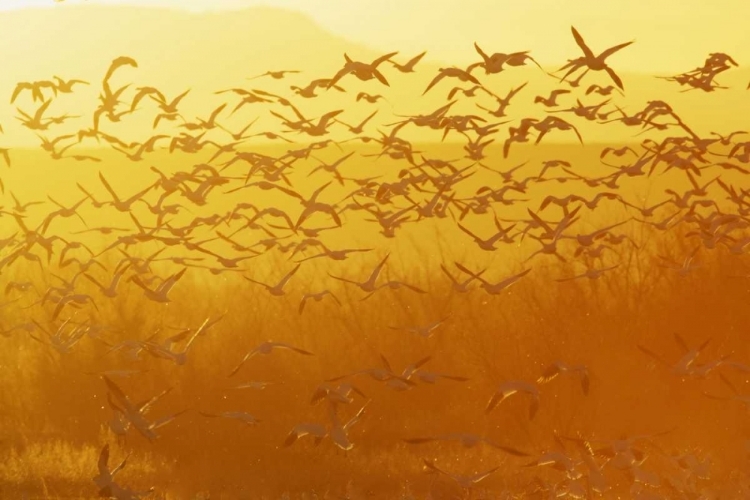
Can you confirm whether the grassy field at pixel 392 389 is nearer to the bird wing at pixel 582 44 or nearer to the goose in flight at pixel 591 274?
the goose in flight at pixel 591 274

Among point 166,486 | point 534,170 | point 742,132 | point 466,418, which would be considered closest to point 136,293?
point 166,486

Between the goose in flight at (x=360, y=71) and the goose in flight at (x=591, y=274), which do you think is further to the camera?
the goose in flight at (x=591, y=274)

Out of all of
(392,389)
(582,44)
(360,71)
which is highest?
(582,44)

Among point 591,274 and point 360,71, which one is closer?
point 360,71

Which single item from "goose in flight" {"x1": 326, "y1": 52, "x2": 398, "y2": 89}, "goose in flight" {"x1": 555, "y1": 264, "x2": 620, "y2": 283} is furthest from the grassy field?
"goose in flight" {"x1": 326, "y1": 52, "x2": 398, "y2": 89}

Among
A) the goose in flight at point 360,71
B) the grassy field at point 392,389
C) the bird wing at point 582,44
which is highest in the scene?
the bird wing at point 582,44

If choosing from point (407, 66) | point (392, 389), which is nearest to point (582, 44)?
point (407, 66)

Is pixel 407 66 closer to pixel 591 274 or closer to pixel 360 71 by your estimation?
pixel 360 71

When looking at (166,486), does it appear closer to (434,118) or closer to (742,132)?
(434,118)

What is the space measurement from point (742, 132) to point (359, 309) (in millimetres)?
3916

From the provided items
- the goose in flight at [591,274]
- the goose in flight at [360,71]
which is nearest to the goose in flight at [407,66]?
→ the goose in flight at [360,71]

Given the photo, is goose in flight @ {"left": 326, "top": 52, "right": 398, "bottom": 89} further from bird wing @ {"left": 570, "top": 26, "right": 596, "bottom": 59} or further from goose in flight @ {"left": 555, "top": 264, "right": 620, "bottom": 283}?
goose in flight @ {"left": 555, "top": 264, "right": 620, "bottom": 283}

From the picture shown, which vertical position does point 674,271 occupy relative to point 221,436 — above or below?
above

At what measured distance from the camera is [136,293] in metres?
10.7
